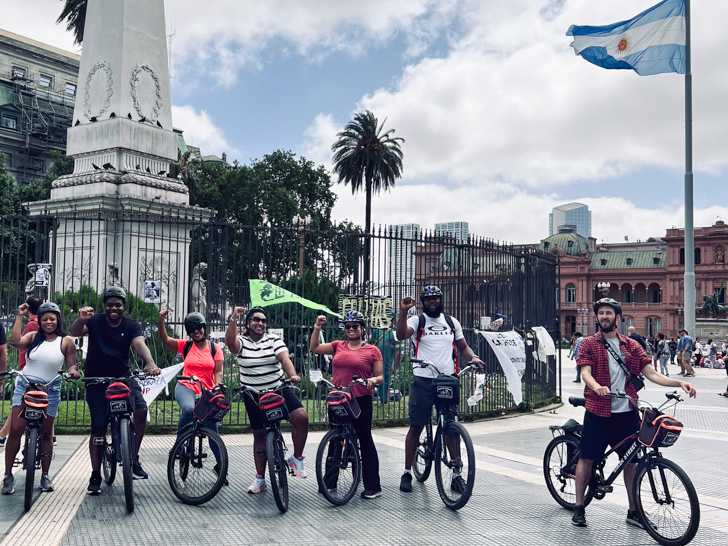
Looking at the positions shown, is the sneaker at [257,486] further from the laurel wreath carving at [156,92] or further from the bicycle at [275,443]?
the laurel wreath carving at [156,92]

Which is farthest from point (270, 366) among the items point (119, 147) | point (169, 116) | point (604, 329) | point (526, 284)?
point (169, 116)

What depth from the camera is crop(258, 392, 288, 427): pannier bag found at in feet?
19.8

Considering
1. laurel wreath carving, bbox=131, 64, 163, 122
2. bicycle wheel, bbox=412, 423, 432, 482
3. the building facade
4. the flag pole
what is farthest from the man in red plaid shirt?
the building facade

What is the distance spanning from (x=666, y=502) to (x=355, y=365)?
110 inches

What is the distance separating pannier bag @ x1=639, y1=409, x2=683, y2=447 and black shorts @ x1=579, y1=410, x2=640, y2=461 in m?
0.23

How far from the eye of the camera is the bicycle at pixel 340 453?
245 inches

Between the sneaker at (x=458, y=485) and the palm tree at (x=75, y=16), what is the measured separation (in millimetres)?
34793

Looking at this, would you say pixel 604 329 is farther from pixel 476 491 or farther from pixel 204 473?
pixel 204 473

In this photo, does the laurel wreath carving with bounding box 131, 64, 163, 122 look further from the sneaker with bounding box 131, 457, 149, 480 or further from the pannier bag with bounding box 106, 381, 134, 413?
the pannier bag with bounding box 106, 381, 134, 413

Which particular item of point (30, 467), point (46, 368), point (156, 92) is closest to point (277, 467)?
point (30, 467)

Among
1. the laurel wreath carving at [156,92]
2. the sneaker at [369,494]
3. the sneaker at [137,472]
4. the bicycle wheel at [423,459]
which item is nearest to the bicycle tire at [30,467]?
the sneaker at [137,472]

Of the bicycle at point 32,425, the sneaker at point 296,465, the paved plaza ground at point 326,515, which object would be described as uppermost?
the bicycle at point 32,425

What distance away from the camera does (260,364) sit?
20.9ft

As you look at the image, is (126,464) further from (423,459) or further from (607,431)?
(607,431)
